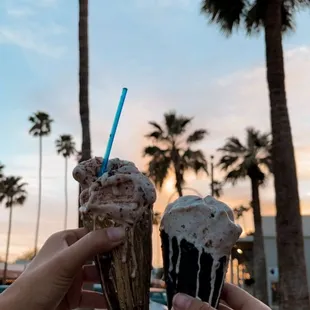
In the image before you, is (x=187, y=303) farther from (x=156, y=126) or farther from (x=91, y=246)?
(x=156, y=126)

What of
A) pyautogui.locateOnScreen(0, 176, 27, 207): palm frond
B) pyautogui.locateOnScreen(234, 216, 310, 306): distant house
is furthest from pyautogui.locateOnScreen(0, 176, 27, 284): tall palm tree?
pyautogui.locateOnScreen(234, 216, 310, 306): distant house

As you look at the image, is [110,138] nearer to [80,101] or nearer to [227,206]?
[227,206]

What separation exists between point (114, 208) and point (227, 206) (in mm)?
435

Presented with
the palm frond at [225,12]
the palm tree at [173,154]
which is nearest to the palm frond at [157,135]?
the palm tree at [173,154]

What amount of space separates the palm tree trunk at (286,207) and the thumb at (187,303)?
5855 mm

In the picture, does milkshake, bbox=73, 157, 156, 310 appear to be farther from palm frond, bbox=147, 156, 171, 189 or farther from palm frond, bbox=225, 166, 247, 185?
palm frond, bbox=147, 156, 171, 189

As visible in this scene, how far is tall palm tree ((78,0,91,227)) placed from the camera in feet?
32.2

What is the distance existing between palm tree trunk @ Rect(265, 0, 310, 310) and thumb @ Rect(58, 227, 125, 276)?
600 cm

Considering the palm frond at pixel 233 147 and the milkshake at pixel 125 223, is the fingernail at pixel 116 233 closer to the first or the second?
the milkshake at pixel 125 223

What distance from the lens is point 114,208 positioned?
5.76 feet

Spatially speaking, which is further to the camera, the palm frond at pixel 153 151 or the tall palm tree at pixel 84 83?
the palm frond at pixel 153 151

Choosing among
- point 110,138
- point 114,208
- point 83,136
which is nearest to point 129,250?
point 114,208

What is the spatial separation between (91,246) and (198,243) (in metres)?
0.40

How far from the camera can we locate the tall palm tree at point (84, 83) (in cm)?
981
